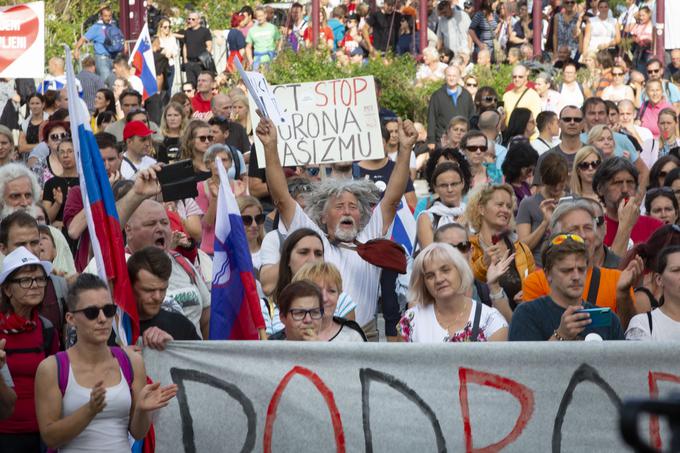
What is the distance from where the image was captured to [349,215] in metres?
8.07

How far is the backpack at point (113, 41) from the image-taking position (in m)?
23.3

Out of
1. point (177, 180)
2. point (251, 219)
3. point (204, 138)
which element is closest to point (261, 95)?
point (251, 219)

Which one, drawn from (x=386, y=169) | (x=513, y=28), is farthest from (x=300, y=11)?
(x=386, y=169)

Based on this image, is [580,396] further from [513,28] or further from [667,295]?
[513,28]

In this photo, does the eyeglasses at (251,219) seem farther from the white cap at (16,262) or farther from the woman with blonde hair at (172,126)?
the woman with blonde hair at (172,126)

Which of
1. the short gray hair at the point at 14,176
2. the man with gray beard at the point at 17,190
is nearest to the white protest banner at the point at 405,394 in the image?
the man with gray beard at the point at 17,190

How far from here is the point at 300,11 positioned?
82.7 feet

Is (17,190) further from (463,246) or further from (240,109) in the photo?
(240,109)

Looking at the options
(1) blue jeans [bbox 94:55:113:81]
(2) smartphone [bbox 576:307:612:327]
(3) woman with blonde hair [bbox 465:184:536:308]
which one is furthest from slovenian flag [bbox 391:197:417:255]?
(1) blue jeans [bbox 94:55:113:81]

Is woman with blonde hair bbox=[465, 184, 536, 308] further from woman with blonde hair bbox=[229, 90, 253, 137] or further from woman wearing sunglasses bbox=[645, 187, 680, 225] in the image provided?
woman with blonde hair bbox=[229, 90, 253, 137]

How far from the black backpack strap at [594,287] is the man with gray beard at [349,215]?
1213 millimetres

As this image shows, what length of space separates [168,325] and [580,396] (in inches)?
71.0

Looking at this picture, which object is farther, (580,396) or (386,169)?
(386,169)

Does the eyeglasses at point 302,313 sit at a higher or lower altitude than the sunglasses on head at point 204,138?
lower
